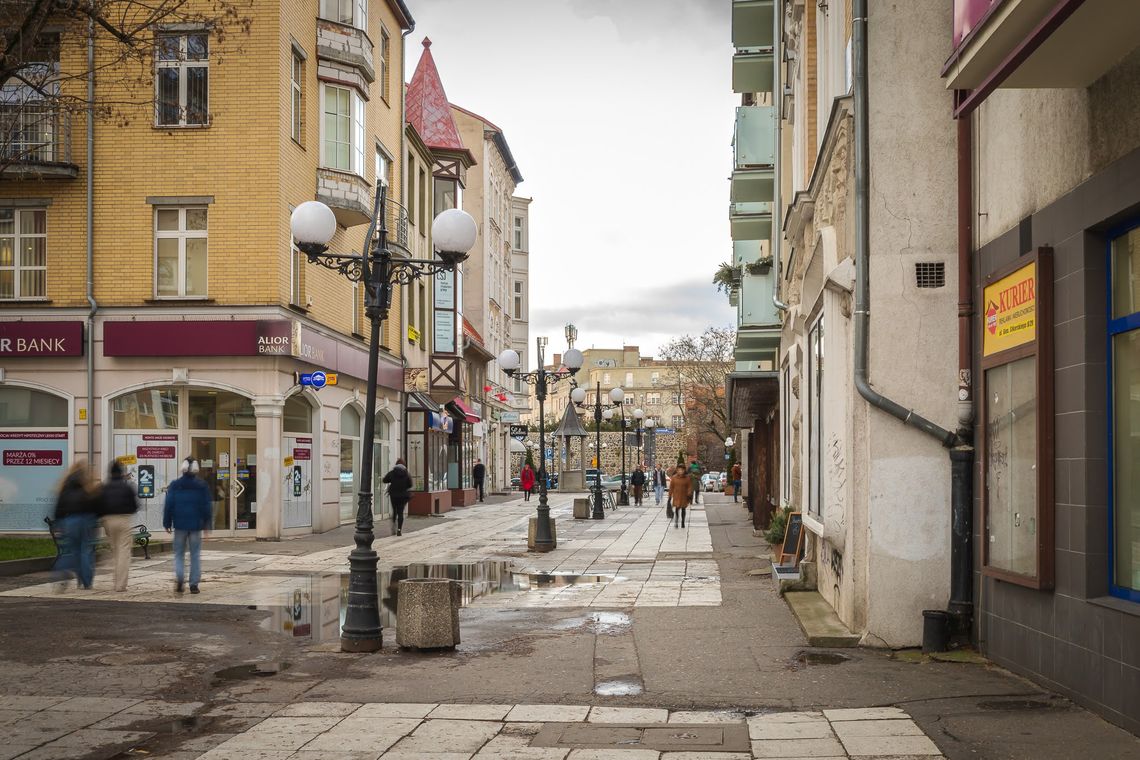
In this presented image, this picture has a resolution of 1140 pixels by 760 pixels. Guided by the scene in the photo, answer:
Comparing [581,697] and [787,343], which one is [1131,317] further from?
[787,343]

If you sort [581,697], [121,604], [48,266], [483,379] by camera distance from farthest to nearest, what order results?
[483,379] → [48,266] → [121,604] → [581,697]

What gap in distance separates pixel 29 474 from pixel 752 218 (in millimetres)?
16769

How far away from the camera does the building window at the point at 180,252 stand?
24.7m

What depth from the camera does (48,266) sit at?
2470 cm

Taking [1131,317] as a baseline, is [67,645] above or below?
below

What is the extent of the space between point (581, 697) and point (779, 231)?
15.3 metres

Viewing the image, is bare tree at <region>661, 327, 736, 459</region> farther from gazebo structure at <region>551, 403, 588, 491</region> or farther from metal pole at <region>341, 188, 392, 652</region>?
metal pole at <region>341, 188, 392, 652</region>

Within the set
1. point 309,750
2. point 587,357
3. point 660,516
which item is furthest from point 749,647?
point 587,357

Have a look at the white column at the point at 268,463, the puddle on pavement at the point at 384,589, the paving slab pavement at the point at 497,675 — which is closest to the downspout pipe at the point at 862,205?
the paving slab pavement at the point at 497,675

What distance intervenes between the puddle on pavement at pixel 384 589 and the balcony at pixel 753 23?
11.8 metres

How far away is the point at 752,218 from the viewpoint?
28.7m

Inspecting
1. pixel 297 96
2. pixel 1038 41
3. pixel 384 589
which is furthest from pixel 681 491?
pixel 1038 41

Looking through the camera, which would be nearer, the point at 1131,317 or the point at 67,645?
the point at 1131,317

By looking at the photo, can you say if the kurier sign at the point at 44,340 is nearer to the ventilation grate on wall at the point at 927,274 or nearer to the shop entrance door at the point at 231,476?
the shop entrance door at the point at 231,476
